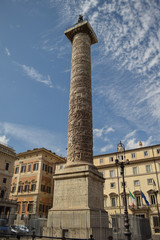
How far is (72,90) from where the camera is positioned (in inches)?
544

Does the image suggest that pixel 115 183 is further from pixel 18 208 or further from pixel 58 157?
pixel 18 208

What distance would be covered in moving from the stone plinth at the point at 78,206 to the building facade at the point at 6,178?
17.4 m

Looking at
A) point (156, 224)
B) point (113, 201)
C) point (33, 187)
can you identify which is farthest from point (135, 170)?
point (33, 187)

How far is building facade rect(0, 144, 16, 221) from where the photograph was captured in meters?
25.8

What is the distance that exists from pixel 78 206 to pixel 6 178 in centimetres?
1985

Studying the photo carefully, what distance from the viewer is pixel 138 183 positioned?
28.4 metres

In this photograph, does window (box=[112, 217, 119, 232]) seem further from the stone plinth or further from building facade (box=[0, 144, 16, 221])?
building facade (box=[0, 144, 16, 221])

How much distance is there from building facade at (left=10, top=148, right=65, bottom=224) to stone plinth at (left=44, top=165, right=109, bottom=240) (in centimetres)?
1858

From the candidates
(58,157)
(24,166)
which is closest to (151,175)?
(58,157)

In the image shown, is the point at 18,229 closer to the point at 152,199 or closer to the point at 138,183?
the point at 152,199

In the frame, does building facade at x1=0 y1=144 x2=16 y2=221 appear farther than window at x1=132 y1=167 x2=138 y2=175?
No

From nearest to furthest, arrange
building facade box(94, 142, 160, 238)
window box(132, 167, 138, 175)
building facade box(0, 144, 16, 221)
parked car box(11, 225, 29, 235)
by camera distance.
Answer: parked car box(11, 225, 29, 235)
building facade box(0, 144, 16, 221)
building facade box(94, 142, 160, 238)
window box(132, 167, 138, 175)

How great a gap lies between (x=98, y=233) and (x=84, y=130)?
17.8 ft

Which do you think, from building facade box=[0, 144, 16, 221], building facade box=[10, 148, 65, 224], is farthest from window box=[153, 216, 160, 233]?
building facade box=[0, 144, 16, 221]
